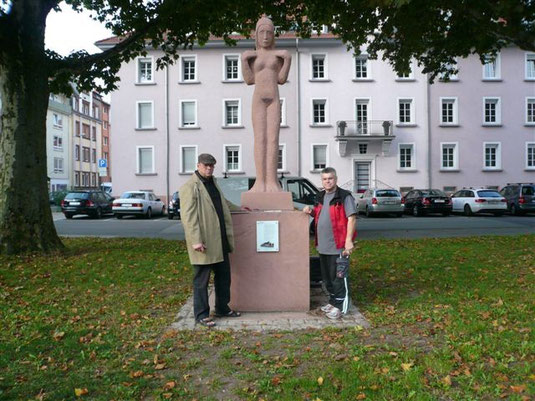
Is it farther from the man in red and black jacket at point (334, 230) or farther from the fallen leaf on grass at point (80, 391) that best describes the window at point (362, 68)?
the fallen leaf on grass at point (80, 391)

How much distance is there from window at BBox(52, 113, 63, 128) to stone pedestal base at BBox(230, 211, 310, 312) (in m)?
62.9

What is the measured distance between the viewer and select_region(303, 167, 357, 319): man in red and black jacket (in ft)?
19.6

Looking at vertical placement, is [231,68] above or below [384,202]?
above

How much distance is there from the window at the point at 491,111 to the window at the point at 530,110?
2.25m

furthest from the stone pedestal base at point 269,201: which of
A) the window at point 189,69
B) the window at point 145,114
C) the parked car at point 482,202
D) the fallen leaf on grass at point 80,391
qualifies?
the window at point 145,114

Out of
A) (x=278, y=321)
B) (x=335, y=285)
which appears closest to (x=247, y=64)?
(x=335, y=285)

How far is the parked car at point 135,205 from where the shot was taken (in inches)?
1123

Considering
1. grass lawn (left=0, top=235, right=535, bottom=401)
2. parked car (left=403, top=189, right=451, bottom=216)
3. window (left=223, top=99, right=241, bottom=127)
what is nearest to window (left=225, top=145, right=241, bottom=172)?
window (left=223, top=99, right=241, bottom=127)

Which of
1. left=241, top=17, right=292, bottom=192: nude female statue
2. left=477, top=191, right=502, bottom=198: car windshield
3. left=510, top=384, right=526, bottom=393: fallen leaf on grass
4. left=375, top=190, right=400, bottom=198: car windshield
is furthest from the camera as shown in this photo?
left=477, top=191, right=502, bottom=198: car windshield

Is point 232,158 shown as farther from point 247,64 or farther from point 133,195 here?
point 247,64

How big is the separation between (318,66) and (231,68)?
6.49 meters

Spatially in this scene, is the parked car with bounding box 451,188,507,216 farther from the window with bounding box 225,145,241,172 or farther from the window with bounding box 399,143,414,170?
the window with bounding box 225,145,241,172

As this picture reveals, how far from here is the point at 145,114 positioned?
1491 inches

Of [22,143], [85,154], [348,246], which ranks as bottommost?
[348,246]
